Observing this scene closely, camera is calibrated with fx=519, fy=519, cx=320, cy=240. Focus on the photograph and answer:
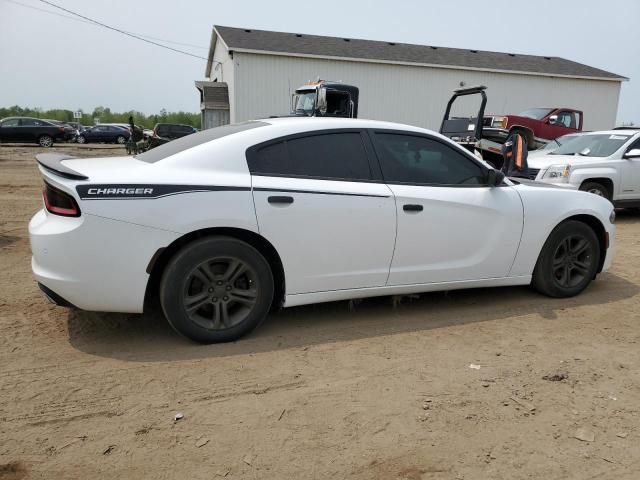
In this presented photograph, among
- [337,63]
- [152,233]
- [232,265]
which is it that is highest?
[337,63]

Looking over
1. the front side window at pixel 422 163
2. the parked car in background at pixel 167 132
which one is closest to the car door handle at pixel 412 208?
the front side window at pixel 422 163

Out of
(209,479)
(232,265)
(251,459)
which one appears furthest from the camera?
(232,265)

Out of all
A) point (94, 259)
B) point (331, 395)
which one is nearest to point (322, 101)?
point (94, 259)

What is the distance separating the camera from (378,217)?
387cm

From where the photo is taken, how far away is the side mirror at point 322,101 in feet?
43.8

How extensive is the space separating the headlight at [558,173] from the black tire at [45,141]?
27389mm

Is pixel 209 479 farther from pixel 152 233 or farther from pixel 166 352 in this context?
pixel 152 233

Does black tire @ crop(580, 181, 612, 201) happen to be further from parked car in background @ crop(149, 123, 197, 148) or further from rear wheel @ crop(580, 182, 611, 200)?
parked car in background @ crop(149, 123, 197, 148)

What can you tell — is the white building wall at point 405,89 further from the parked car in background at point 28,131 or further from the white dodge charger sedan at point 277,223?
the white dodge charger sedan at point 277,223

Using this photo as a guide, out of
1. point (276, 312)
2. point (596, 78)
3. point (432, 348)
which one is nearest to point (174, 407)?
point (276, 312)

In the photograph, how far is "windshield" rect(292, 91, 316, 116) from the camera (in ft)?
45.8

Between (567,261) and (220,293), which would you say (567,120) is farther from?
(220,293)

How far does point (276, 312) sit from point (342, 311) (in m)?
0.56

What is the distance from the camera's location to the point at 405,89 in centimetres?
2469
